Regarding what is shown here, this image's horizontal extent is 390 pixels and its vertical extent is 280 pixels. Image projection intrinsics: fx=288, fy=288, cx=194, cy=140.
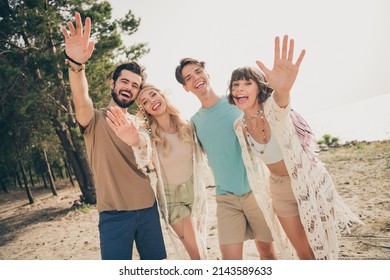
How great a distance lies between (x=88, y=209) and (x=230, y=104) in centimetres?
779

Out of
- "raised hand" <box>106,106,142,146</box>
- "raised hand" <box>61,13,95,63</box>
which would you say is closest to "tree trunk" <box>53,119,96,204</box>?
"raised hand" <box>61,13,95,63</box>

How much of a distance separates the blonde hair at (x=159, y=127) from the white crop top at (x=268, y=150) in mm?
652

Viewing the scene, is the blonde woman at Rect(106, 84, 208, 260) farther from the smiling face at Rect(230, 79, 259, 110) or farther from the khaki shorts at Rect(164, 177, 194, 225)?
the smiling face at Rect(230, 79, 259, 110)

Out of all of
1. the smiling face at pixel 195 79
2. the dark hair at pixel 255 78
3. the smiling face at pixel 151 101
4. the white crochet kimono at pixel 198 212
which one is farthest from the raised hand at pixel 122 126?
the dark hair at pixel 255 78

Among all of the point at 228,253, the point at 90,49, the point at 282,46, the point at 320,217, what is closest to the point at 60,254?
the point at 228,253

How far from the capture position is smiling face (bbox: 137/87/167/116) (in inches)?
108

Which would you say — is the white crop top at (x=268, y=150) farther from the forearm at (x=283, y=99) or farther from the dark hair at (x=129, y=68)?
the dark hair at (x=129, y=68)

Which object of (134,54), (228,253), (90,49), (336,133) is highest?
(134,54)

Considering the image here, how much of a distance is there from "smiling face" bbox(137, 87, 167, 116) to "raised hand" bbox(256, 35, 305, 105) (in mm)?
1040

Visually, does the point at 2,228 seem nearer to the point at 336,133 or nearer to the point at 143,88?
the point at 143,88

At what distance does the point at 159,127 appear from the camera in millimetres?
2861

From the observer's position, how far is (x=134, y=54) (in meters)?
9.14

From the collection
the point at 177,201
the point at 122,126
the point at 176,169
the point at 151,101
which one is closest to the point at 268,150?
the point at 176,169

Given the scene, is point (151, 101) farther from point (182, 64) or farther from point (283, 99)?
point (283, 99)
